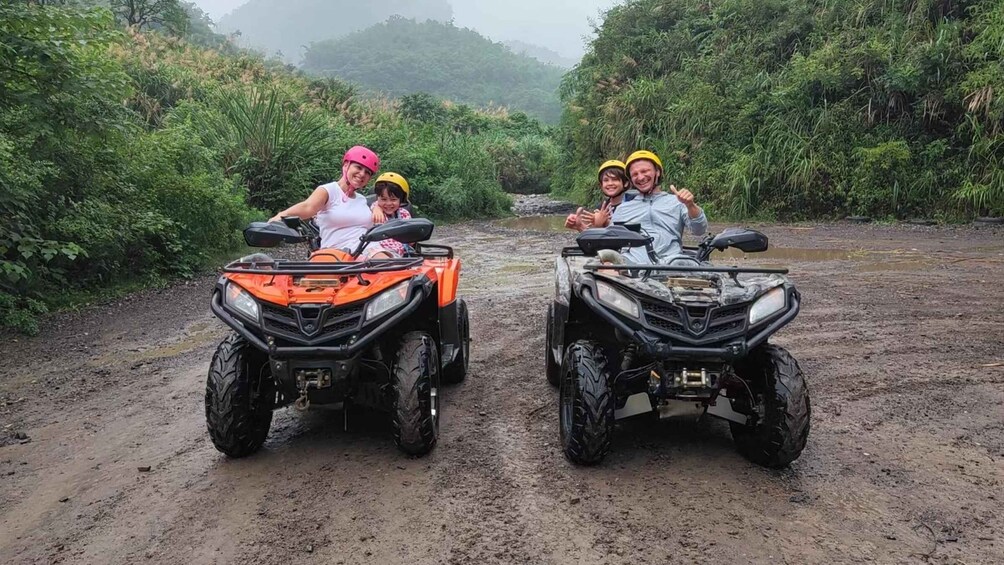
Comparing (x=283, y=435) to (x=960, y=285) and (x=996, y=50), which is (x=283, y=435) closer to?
(x=960, y=285)

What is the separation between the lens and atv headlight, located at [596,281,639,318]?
3299 millimetres

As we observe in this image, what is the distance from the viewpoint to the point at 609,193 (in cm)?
532

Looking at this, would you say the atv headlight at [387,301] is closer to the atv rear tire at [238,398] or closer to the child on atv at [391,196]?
the atv rear tire at [238,398]

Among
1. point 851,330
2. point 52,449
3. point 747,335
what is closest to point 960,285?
point 851,330

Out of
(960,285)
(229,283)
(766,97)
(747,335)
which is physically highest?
(766,97)

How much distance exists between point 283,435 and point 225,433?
57 centimetres

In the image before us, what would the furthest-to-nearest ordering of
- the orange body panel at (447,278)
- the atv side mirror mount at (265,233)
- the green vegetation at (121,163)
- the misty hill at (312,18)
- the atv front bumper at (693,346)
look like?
the misty hill at (312,18) < the green vegetation at (121,163) < the orange body panel at (447,278) < the atv side mirror mount at (265,233) < the atv front bumper at (693,346)

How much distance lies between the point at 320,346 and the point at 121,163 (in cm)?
699

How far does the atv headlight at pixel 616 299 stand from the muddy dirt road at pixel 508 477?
31.7 inches

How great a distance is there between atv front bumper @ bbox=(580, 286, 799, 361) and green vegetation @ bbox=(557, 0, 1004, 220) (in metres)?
13.2

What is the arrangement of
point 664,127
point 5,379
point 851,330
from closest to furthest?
point 5,379, point 851,330, point 664,127

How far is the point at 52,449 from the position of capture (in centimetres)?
405

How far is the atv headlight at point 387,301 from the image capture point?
343 cm

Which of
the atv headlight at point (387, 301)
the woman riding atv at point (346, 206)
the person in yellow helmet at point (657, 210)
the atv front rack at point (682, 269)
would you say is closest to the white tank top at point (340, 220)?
the woman riding atv at point (346, 206)
